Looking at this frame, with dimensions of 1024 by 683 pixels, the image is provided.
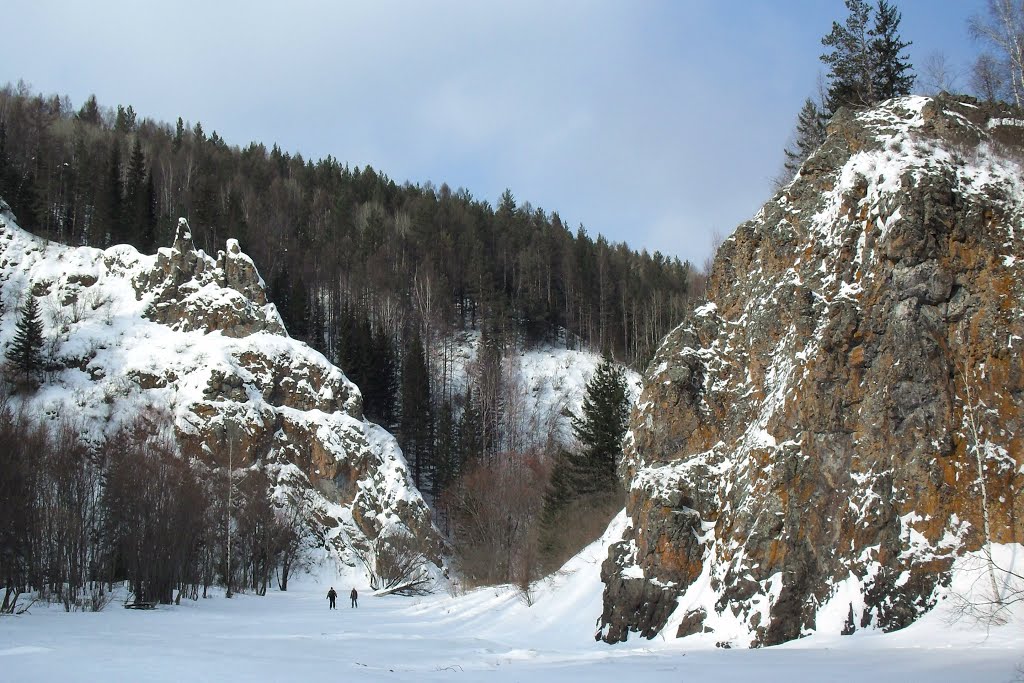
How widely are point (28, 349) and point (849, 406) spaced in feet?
176

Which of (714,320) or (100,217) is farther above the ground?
(100,217)

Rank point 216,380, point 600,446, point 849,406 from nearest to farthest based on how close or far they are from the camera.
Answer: point 849,406
point 600,446
point 216,380

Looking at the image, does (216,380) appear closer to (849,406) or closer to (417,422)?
(417,422)

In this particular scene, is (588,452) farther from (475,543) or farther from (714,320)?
(714,320)

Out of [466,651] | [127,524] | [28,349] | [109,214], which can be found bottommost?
[466,651]

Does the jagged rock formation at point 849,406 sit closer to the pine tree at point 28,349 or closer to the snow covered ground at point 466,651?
the snow covered ground at point 466,651

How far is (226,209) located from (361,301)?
18.0 metres

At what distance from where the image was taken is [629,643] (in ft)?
74.2

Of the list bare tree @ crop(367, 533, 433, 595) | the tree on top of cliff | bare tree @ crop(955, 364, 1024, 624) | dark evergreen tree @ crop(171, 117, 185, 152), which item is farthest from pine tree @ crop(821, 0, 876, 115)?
dark evergreen tree @ crop(171, 117, 185, 152)

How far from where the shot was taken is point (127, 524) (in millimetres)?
35969

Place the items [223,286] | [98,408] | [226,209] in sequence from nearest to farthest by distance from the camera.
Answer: [98,408], [223,286], [226,209]

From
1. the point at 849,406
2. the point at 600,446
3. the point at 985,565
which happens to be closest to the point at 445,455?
the point at 600,446

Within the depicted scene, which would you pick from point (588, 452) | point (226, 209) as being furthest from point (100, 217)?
point (588, 452)

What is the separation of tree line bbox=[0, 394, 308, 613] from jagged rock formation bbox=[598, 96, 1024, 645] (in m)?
22.8
